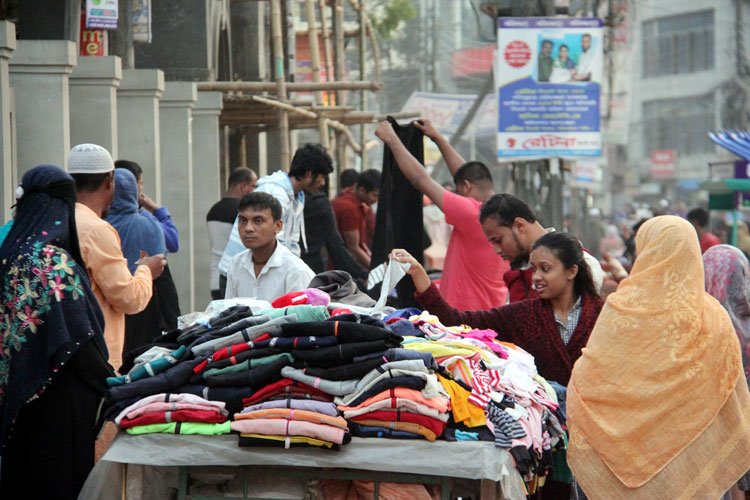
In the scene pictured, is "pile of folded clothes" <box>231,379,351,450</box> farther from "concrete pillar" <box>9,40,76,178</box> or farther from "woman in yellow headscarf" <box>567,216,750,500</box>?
"concrete pillar" <box>9,40,76,178</box>

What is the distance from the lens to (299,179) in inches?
301

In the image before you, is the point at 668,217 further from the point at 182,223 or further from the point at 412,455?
the point at 182,223

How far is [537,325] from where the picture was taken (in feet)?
16.7

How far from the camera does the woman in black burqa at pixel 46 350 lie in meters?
4.30

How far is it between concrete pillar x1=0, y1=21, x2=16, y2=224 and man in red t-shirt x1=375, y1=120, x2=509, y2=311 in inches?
88.5

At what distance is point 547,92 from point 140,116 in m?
4.57

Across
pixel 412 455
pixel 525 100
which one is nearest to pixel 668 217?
pixel 412 455

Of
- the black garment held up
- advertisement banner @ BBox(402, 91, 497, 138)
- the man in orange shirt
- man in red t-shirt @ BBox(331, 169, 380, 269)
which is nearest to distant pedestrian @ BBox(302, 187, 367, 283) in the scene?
the black garment held up

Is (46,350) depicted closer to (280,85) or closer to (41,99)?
(41,99)

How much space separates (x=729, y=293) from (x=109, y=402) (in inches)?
135

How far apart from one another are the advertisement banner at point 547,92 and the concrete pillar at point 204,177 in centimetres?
301

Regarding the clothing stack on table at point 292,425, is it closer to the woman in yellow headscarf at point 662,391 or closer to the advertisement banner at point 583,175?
the woman in yellow headscarf at point 662,391

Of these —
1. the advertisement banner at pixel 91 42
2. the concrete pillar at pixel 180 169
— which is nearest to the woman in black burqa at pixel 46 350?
the advertisement banner at pixel 91 42

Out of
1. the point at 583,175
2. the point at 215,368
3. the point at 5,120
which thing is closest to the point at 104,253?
the point at 215,368
